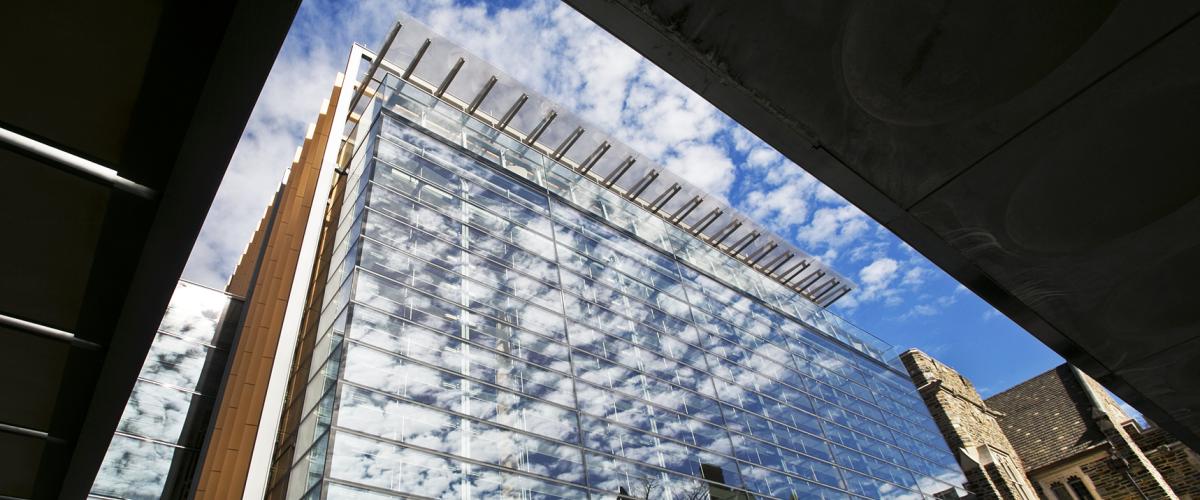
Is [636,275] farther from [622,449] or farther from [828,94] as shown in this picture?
[828,94]

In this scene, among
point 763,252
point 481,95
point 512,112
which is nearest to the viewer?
point 481,95

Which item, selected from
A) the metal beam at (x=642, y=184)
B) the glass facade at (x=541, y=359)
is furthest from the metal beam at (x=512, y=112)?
the metal beam at (x=642, y=184)

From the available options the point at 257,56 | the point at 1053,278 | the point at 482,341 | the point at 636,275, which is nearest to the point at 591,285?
the point at 636,275

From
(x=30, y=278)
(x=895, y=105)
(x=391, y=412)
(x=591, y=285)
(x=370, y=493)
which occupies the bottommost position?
(x=30, y=278)

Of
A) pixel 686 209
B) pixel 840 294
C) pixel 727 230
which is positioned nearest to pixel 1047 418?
pixel 840 294

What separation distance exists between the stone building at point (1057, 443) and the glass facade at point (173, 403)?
31374 millimetres

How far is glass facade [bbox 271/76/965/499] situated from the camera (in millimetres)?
12375

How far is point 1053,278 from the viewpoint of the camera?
3.32 meters

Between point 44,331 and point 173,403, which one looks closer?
point 44,331

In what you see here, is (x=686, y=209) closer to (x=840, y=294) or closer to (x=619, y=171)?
(x=619, y=171)

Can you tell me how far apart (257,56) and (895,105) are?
2.19m

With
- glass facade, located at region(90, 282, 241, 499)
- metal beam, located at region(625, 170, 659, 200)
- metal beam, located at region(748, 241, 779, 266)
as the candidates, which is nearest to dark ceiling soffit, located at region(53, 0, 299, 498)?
glass facade, located at region(90, 282, 241, 499)

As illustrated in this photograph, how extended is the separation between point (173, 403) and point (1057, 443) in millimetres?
40375

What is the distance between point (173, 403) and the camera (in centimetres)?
1533
